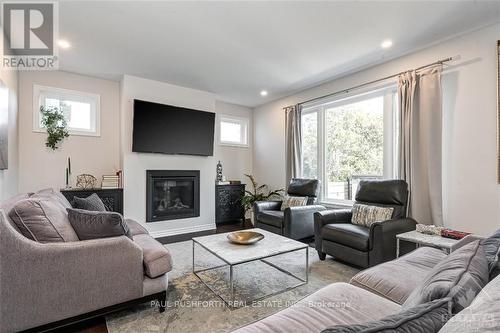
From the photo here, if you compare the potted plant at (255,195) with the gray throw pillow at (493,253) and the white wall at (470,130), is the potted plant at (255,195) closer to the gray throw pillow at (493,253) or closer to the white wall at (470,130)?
the white wall at (470,130)

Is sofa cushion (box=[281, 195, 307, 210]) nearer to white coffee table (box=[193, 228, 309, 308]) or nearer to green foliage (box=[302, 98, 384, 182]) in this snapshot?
green foliage (box=[302, 98, 384, 182])

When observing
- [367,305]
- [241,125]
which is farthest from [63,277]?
[241,125]

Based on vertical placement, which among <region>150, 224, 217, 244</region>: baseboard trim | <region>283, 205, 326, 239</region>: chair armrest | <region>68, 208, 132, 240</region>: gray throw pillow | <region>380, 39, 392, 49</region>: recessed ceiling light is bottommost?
<region>150, 224, 217, 244</region>: baseboard trim

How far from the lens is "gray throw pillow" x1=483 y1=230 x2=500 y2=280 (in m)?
1.01

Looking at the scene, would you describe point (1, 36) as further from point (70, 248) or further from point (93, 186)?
point (70, 248)

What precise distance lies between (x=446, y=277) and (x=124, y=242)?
1848 millimetres

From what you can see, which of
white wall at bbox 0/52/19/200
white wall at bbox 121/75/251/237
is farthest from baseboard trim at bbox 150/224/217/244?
white wall at bbox 0/52/19/200

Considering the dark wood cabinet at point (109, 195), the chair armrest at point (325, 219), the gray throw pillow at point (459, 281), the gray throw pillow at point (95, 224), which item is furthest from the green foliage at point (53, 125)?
the gray throw pillow at point (459, 281)

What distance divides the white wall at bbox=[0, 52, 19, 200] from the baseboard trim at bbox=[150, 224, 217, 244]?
6.29 feet

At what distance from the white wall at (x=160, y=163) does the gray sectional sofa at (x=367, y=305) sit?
3432 millimetres

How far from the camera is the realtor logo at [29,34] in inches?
90.7

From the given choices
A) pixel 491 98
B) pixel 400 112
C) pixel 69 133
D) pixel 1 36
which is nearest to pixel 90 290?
pixel 1 36

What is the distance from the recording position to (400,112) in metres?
3.11

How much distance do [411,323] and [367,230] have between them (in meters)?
2.32
